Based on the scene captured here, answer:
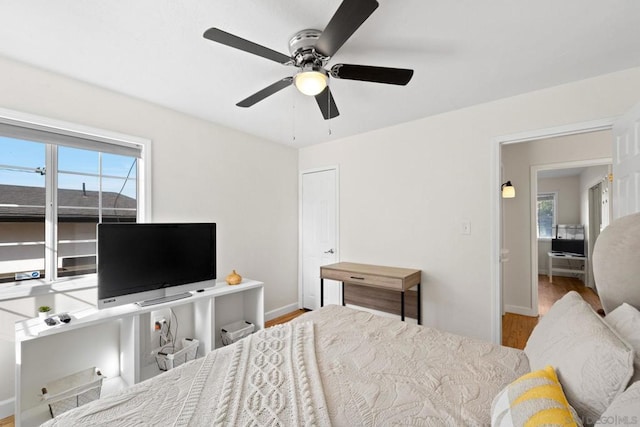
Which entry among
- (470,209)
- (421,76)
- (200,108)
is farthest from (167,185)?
(470,209)

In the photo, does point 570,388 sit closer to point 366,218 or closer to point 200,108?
point 366,218

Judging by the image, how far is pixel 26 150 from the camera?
2102 millimetres

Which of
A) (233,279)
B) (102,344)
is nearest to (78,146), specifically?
(102,344)

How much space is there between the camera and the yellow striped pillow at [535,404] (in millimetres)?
747

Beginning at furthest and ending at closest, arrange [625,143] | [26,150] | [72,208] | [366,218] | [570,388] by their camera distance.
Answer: [366,218] → [72,208] → [26,150] → [625,143] → [570,388]

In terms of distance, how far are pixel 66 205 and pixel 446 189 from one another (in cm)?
346

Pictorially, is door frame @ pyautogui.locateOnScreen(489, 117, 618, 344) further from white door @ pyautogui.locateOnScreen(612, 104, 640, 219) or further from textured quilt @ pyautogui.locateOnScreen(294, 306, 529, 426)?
Answer: textured quilt @ pyautogui.locateOnScreen(294, 306, 529, 426)

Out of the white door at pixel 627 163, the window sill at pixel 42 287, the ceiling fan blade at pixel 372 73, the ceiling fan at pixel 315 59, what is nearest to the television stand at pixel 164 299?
the window sill at pixel 42 287

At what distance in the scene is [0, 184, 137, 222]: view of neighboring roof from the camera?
2029mm

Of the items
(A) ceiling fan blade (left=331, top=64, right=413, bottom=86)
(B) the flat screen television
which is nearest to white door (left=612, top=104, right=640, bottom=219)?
(A) ceiling fan blade (left=331, top=64, right=413, bottom=86)

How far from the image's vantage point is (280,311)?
12.8 ft

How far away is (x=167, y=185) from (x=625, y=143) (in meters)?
3.73

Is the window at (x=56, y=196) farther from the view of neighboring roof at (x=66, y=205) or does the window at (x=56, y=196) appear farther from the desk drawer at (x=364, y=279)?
the desk drawer at (x=364, y=279)

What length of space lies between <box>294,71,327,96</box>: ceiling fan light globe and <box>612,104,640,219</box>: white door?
6.47 feet
